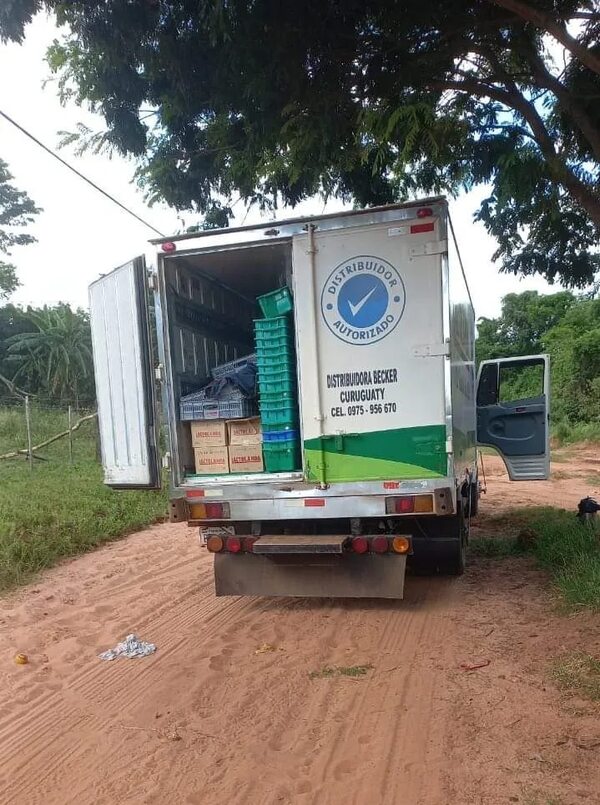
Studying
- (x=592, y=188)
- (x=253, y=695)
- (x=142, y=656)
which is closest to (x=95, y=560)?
(x=142, y=656)

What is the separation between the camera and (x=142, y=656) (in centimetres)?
439

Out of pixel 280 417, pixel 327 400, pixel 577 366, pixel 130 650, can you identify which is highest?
pixel 327 400

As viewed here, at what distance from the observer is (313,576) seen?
5.01 meters

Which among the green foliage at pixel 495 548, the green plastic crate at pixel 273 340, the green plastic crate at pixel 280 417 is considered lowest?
the green foliage at pixel 495 548

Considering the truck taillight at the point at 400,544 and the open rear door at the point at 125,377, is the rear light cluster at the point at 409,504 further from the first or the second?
the open rear door at the point at 125,377

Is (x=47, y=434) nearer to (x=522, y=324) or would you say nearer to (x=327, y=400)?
(x=327, y=400)

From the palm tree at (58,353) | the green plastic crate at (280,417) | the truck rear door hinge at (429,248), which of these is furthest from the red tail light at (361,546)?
the palm tree at (58,353)

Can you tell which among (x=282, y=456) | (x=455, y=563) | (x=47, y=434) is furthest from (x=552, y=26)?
(x=47, y=434)

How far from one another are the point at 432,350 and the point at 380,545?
1506 mm

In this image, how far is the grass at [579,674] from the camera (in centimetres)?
337

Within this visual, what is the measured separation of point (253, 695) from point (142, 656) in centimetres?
107

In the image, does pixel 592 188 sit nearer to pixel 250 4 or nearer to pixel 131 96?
pixel 250 4

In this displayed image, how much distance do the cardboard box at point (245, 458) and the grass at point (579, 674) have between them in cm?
252

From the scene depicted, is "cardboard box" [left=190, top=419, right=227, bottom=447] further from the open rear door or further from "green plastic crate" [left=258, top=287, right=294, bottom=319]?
"green plastic crate" [left=258, top=287, right=294, bottom=319]
